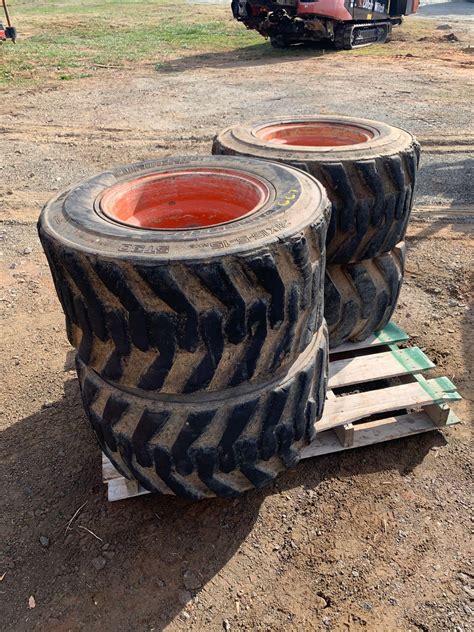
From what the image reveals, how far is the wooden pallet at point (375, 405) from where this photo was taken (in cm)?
296

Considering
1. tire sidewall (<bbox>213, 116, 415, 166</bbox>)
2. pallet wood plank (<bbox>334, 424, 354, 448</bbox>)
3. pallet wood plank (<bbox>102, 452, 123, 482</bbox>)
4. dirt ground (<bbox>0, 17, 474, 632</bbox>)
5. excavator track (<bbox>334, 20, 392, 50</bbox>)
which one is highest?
tire sidewall (<bbox>213, 116, 415, 166</bbox>)

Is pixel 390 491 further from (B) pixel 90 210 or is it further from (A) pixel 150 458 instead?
(B) pixel 90 210

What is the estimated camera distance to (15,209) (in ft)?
20.7

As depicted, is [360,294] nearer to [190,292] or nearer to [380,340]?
[380,340]

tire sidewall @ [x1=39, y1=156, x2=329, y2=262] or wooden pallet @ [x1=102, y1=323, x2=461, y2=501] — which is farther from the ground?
tire sidewall @ [x1=39, y1=156, x2=329, y2=262]

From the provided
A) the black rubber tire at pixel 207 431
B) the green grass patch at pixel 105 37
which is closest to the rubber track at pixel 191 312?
the black rubber tire at pixel 207 431

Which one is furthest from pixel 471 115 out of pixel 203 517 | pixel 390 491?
pixel 203 517

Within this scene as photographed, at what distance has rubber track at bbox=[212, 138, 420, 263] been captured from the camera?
9.66ft

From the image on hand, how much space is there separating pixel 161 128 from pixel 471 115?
5.65 metres

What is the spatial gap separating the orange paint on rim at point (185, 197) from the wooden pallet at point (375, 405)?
1297 mm

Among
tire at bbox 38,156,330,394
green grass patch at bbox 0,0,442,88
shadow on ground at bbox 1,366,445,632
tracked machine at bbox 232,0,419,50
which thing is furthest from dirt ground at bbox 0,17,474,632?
tracked machine at bbox 232,0,419,50

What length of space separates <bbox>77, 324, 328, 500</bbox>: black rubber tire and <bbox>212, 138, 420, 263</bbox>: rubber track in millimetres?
993

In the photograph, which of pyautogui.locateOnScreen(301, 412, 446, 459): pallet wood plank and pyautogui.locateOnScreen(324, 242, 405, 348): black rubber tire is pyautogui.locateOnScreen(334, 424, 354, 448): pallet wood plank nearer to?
pyautogui.locateOnScreen(301, 412, 446, 459): pallet wood plank

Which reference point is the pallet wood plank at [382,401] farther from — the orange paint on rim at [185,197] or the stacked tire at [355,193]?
the orange paint on rim at [185,197]
